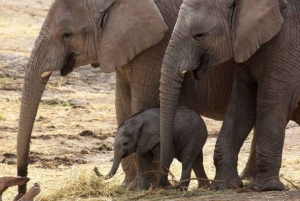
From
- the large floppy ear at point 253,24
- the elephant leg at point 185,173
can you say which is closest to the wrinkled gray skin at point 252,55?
the large floppy ear at point 253,24

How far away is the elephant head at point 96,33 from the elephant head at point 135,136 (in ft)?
1.69

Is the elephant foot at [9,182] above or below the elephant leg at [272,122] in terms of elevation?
below

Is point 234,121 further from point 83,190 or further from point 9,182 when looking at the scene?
point 9,182

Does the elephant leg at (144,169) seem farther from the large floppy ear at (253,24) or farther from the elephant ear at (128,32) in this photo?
the large floppy ear at (253,24)

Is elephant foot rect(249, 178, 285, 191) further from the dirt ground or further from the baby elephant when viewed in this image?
the baby elephant

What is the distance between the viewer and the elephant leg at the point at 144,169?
9.09m

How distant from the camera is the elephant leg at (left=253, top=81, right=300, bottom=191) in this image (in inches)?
348

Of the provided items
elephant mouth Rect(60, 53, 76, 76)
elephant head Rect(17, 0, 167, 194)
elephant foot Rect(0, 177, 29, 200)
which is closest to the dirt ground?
elephant foot Rect(0, 177, 29, 200)

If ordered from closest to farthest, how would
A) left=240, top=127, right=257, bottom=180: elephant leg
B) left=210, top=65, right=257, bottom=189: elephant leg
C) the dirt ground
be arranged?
left=210, top=65, right=257, bottom=189: elephant leg → the dirt ground → left=240, top=127, right=257, bottom=180: elephant leg

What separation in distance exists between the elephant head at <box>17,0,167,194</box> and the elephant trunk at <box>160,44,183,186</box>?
1.91 ft

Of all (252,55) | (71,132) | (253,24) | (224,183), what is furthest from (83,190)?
(71,132)

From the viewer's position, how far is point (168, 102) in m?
8.85

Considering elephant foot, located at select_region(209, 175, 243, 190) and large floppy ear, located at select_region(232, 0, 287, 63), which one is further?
elephant foot, located at select_region(209, 175, 243, 190)

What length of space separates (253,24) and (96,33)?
4.17 ft
